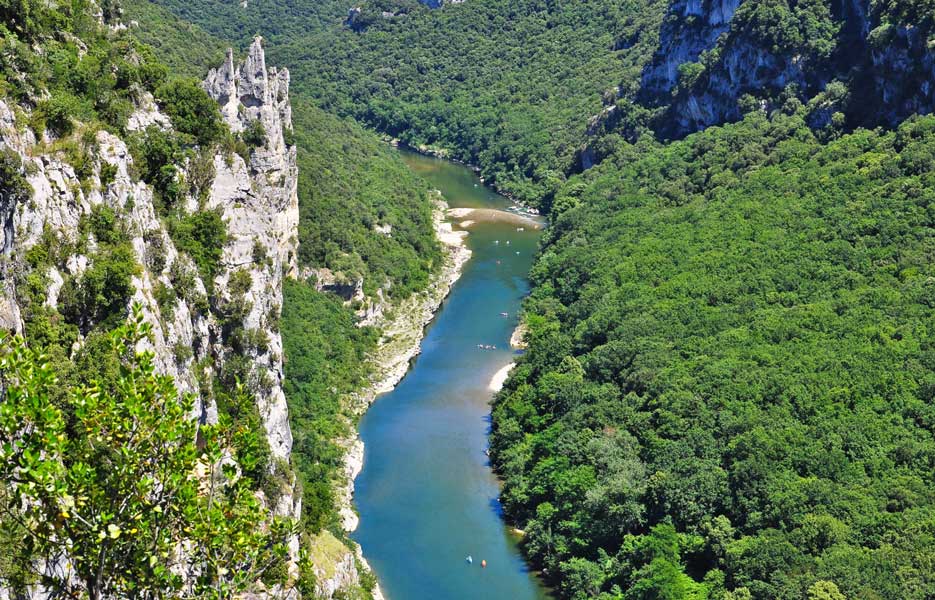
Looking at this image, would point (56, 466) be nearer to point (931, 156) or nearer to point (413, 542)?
point (413, 542)

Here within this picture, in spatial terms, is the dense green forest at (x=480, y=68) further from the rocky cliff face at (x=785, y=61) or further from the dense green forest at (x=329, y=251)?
the dense green forest at (x=329, y=251)

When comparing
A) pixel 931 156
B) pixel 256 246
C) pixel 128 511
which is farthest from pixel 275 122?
pixel 128 511

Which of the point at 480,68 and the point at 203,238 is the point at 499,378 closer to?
the point at 203,238

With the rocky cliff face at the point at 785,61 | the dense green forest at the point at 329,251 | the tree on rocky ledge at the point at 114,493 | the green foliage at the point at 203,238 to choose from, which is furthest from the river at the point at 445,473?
the tree on rocky ledge at the point at 114,493

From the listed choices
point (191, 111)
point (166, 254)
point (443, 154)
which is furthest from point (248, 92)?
point (443, 154)

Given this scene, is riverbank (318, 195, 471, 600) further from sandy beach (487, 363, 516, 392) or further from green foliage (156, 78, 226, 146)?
green foliage (156, 78, 226, 146)
